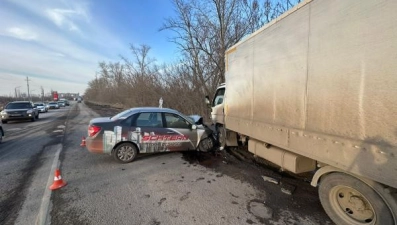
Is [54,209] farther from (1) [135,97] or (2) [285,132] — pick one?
(1) [135,97]

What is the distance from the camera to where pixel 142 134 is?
6102 millimetres

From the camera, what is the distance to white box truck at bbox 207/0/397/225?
7.25 ft

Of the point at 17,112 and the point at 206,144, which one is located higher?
the point at 17,112

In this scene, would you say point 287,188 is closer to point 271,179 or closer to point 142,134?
point 271,179

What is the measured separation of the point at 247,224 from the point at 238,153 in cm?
400

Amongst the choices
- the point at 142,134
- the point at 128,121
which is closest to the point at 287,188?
the point at 142,134

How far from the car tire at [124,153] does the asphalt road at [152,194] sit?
0.60 ft

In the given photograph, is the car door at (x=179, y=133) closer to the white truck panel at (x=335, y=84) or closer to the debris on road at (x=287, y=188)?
the white truck panel at (x=335, y=84)

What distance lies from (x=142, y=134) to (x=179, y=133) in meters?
1.08

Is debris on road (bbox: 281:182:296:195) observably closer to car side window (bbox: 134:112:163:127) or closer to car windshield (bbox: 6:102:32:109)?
car side window (bbox: 134:112:163:127)

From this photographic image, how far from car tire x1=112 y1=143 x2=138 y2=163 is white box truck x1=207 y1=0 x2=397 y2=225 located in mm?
3642

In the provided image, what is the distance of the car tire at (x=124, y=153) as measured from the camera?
596cm

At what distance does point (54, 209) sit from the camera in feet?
11.6

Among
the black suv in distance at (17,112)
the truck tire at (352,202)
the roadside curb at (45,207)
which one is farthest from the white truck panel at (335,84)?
the black suv in distance at (17,112)
